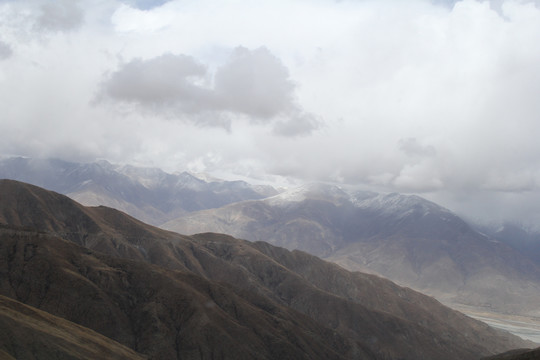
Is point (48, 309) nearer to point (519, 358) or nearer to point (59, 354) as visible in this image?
point (59, 354)

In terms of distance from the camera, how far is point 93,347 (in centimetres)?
15275

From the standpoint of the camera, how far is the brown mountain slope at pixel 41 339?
5295 inches

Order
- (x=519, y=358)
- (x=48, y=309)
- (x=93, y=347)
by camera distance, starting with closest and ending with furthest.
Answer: (x=519, y=358) → (x=93, y=347) → (x=48, y=309)

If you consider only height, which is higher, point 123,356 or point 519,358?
point 519,358

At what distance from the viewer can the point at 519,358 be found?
13200 centimetres

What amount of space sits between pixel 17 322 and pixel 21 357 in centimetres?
1106

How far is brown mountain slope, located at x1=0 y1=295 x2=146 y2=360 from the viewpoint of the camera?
134 meters

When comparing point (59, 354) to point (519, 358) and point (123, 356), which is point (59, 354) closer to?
point (123, 356)

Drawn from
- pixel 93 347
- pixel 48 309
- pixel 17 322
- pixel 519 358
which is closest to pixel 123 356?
pixel 93 347

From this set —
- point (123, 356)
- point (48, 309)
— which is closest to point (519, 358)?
point (123, 356)

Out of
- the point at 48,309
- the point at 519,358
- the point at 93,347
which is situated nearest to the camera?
the point at 519,358

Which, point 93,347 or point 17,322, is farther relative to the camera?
point 93,347

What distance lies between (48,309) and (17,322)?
205ft

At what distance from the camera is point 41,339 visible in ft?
458
